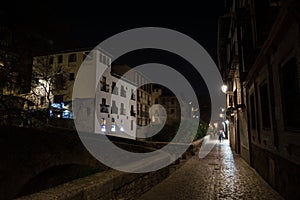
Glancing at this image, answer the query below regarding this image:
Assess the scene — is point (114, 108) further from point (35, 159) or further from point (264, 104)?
point (264, 104)

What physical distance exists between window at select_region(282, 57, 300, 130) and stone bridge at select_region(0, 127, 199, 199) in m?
Result: 4.34

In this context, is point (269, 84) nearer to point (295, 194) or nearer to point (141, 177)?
point (295, 194)

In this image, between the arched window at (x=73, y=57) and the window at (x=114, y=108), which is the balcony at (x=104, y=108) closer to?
the window at (x=114, y=108)

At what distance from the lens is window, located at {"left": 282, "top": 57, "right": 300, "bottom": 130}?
209 inches

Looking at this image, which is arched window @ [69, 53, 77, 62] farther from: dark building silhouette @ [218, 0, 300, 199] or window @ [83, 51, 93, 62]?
dark building silhouette @ [218, 0, 300, 199]

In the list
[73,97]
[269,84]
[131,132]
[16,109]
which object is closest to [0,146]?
[16,109]

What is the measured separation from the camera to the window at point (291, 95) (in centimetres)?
530

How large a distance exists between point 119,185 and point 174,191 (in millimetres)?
2410

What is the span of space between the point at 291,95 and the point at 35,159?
10.6 meters

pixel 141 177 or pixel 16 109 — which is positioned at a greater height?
pixel 16 109

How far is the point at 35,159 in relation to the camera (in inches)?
431

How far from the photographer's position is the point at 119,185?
4832 millimetres

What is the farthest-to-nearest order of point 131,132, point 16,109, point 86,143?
point 131,132
point 86,143
point 16,109

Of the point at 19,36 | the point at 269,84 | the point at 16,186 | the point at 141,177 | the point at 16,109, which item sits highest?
the point at 19,36
